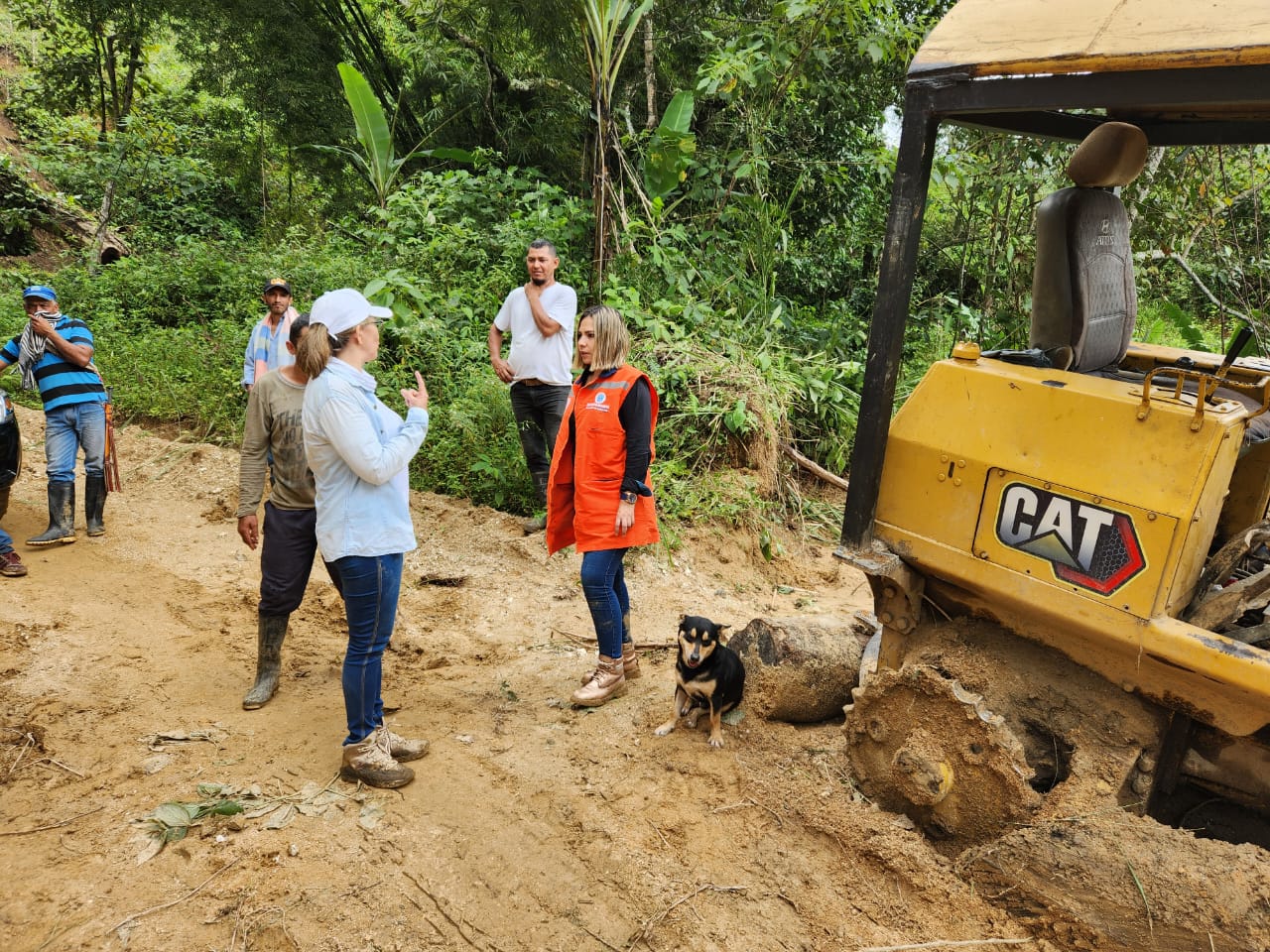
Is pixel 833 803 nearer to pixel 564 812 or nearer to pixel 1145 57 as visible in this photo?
pixel 564 812

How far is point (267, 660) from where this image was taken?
4.20 metres

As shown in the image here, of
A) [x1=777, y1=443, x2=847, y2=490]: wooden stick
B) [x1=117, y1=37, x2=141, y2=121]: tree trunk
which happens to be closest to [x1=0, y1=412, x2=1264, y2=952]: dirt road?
[x1=777, y1=443, x2=847, y2=490]: wooden stick

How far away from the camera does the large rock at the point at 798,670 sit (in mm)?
3902

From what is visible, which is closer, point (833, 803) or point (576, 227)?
point (833, 803)

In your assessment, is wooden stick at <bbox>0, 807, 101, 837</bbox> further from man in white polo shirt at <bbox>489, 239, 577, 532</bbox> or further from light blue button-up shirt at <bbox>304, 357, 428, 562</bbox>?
man in white polo shirt at <bbox>489, 239, 577, 532</bbox>

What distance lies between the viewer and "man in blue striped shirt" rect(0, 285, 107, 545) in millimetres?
5891

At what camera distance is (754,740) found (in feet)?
12.7

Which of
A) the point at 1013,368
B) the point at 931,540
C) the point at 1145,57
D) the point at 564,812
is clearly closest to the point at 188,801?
the point at 564,812

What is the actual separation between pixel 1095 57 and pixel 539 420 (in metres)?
4.19

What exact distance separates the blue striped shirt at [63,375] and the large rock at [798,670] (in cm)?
503

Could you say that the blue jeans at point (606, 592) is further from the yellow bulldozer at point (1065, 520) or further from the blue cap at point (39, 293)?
the blue cap at point (39, 293)

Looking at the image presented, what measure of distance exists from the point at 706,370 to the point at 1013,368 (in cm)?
401

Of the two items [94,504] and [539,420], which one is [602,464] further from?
[94,504]

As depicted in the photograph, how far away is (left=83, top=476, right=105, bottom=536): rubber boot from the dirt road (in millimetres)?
780
